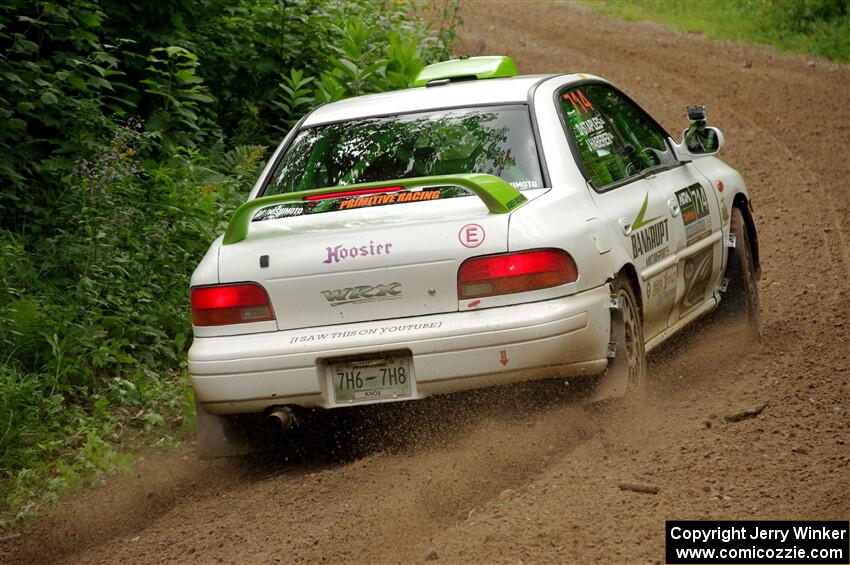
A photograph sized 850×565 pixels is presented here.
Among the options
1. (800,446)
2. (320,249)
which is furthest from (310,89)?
(800,446)

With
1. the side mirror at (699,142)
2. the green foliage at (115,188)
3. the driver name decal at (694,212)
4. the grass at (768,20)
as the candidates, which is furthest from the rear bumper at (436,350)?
the grass at (768,20)

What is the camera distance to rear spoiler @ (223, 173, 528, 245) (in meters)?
5.29

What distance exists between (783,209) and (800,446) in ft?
22.4

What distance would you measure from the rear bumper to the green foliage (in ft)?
4.06

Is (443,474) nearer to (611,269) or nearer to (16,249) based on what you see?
(611,269)

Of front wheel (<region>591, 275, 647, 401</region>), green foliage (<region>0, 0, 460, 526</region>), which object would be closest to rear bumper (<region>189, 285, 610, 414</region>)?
front wheel (<region>591, 275, 647, 401</region>)

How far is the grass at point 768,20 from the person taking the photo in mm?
20297

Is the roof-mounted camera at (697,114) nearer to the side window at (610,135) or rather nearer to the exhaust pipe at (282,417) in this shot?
the side window at (610,135)

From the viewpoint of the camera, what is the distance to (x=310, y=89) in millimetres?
11133

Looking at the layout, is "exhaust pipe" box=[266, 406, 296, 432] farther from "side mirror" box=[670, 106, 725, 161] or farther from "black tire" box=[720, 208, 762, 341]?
"black tire" box=[720, 208, 762, 341]

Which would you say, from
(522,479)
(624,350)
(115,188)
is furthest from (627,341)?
(115,188)

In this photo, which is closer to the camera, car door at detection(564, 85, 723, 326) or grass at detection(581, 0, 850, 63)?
car door at detection(564, 85, 723, 326)

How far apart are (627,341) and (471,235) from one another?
1070mm

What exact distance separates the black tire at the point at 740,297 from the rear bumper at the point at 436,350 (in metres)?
2.28
